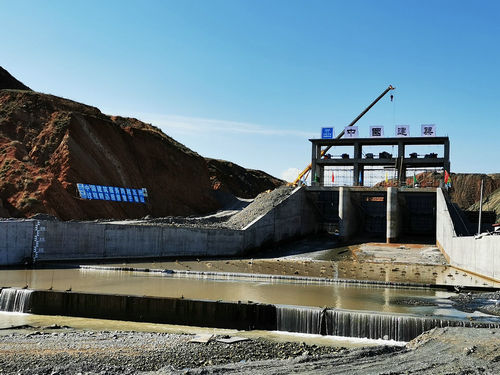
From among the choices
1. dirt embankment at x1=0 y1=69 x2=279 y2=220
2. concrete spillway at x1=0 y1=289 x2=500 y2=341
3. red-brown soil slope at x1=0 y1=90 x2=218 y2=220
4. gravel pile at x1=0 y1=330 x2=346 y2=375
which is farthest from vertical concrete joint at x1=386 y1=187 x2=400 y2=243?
gravel pile at x1=0 y1=330 x2=346 y2=375

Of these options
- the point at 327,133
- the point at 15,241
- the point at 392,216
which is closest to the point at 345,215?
the point at 392,216

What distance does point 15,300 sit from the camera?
16656 mm

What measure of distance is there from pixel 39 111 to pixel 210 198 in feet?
72.5

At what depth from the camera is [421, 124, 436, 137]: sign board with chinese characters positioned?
49250 millimetres

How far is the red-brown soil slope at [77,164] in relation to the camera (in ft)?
139

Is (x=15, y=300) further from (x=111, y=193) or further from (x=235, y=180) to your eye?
(x=235, y=180)

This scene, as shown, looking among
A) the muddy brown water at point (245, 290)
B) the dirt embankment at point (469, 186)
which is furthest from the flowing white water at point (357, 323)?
the dirt embankment at point (469, 186)

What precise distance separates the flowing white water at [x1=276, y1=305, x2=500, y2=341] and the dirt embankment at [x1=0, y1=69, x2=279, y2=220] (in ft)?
103

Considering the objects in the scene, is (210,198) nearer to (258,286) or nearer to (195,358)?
(258,286)

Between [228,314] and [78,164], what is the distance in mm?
36200

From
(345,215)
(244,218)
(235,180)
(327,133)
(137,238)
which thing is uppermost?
(327,133)

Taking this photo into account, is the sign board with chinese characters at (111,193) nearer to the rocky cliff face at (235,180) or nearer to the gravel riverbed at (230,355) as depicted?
the rocky cliff face at (235,180)

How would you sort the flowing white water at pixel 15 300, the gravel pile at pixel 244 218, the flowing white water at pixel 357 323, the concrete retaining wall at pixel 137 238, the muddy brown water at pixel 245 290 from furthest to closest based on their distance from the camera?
the gravel pile at pixel 244 218 < the concrete retaining wall at pixel 137 238 < the muddy brown water at pixel 245 290 < the flowing white water at pixel 15 300 < the flowing white water at pixel 357 323

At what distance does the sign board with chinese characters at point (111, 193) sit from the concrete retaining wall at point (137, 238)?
47.3 ft
